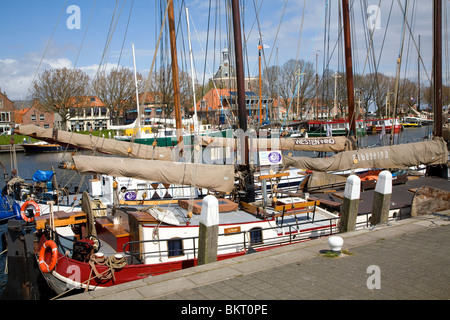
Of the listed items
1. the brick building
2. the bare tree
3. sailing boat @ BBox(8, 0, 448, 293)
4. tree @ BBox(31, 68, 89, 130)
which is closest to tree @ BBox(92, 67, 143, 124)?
tree @ BBox(31, 68, 89, 130)

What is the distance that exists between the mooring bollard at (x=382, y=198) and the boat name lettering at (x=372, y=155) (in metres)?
3.70

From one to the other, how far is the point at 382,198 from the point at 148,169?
7855mm

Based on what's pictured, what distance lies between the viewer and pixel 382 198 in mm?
12938

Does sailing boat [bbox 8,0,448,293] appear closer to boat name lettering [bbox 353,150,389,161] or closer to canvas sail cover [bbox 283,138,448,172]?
canvas sail cover [bbox 283,138,448,172]

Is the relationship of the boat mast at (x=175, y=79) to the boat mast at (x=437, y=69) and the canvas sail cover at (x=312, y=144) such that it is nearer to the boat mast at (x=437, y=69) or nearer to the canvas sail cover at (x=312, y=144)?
the canvas sail cover at (x=312, y=144)

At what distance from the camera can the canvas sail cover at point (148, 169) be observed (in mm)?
13766

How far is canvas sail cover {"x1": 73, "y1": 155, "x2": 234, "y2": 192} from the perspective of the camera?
1377 cm

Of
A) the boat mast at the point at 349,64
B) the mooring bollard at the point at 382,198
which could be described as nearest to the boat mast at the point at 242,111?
the mooring bollard at the point at 382,198

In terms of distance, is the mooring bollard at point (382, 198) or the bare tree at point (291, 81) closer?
the mooring bollard at point (382, 198)
